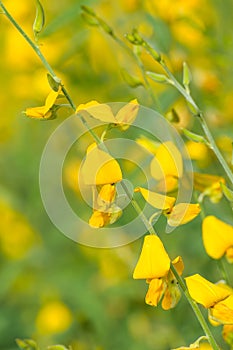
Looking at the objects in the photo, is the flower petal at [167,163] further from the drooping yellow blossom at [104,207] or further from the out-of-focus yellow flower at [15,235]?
the out-of-focus yellow flower at [15,235]

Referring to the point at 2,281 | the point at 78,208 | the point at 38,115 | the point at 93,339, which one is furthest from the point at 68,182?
the point at 38,115

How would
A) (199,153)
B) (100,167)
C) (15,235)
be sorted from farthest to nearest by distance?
(15,235)
(199,153)
(100,167)

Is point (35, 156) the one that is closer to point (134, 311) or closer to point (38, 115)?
point (134, 311)

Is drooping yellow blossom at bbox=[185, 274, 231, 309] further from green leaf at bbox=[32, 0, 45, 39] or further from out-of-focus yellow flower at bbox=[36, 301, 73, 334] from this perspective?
out-of-focus yellow flower at bbox=[36, 301, 73, 334]

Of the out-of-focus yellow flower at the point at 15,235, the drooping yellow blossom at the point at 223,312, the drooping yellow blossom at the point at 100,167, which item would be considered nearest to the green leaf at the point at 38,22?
the drooping yellow blossom at the point at 100,167

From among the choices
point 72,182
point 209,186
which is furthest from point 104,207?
point 72,182

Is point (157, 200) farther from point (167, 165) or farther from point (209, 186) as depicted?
point (209, 186)
